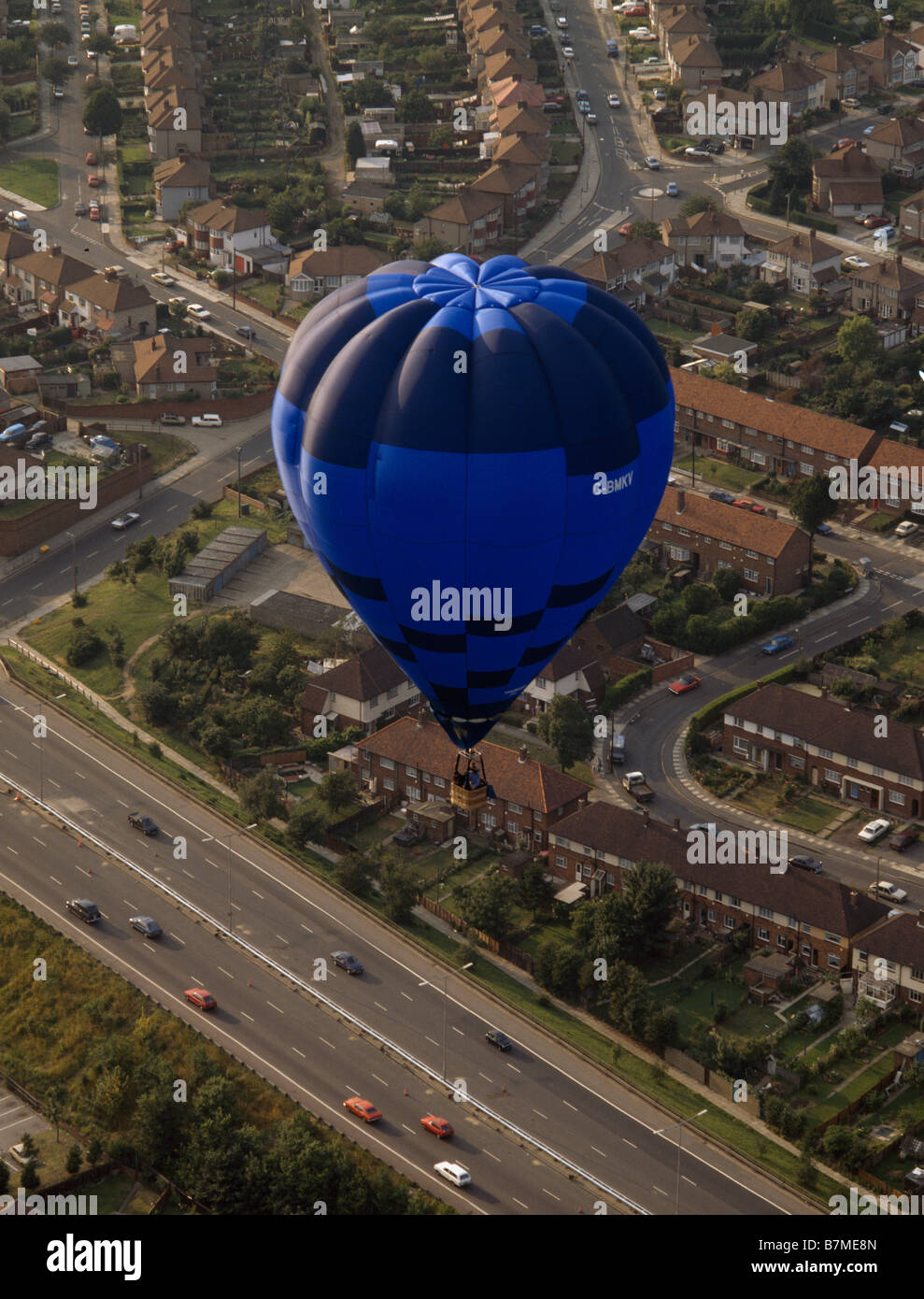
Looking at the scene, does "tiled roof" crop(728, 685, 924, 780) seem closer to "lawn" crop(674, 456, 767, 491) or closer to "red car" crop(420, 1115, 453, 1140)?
"lawn" crop(674, 456, 767, 491)

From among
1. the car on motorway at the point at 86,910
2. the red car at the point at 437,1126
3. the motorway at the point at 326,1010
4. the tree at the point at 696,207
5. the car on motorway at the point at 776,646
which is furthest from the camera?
the tree at the point at 696,207

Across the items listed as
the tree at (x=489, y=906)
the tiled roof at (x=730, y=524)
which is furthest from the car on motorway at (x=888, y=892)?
the tiled roof at (x=730, y=524)

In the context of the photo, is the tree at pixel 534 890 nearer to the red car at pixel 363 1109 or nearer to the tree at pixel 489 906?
the tree at pixel 489 906

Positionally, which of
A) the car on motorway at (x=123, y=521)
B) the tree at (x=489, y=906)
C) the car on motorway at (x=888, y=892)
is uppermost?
the tree at (x=489, y=906)

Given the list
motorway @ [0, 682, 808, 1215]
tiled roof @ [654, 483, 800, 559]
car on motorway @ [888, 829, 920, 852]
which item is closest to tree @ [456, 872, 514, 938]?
motorway @ [0, 682, 808, 1215]

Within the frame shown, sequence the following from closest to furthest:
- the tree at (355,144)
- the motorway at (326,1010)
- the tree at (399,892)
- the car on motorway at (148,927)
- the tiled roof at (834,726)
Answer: the motorway at (326,1010), the tree at (399,892), the car on motorway at (148,927), the tiled roof at (834,726), the tree at (355,144)

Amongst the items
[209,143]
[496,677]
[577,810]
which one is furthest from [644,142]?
[496,677]

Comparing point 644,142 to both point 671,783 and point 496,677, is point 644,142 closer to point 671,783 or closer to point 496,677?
point 671,783
